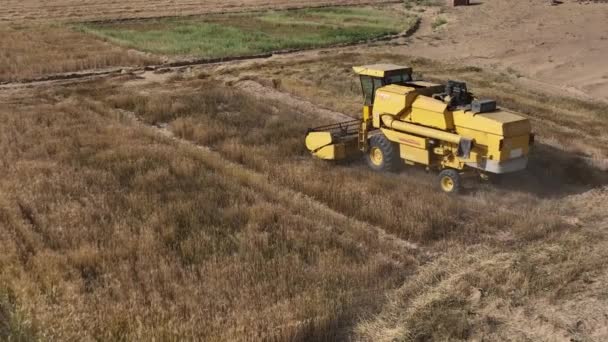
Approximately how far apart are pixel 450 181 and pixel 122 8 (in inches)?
1824

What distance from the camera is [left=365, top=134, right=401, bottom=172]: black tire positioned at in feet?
42.0

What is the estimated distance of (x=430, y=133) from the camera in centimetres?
1173

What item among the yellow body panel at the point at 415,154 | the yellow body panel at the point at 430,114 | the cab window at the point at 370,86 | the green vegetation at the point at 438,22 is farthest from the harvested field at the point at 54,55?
the green vegetation at the point at 438,22

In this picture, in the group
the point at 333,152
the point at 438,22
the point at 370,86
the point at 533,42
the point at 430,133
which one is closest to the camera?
the point at 430,133

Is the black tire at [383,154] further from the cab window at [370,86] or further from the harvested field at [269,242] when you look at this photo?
the cab window at [370,86]

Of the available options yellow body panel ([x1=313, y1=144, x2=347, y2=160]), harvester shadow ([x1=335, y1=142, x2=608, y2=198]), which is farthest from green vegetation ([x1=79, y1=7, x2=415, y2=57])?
harvester shadow ([x1=335, y1=142, x2=608, y2=198])

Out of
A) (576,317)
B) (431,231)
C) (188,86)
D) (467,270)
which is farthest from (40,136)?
(576,317)

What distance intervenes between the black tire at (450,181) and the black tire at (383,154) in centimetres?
124

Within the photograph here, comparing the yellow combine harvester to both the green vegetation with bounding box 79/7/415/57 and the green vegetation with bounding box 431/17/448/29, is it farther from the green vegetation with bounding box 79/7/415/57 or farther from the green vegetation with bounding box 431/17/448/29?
the green vegetation with bounding box 431/17/448/29

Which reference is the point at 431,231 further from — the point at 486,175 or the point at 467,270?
the point at 486,175

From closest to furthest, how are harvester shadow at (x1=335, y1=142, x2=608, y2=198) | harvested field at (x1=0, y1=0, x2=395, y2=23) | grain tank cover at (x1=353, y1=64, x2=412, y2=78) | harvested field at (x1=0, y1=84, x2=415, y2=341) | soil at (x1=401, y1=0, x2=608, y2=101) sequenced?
harvested field at (x1=0, y1=84, x2=415, y2=341) < harvester shadow at (x1=335, y1=142, x2=608, y2=198) < grain tank cover at (x1=353, y1=64, x2=412, y2=78) < soil at (x1=401, y1=0, x2=608, y2=101) < harvested field at (x1=0, y1=0, x2=395, y2=23)

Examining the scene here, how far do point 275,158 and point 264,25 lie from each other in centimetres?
2971

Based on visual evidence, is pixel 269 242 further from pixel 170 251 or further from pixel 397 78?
pixel 397 78

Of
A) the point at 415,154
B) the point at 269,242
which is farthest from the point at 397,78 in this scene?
the point at 269,242
